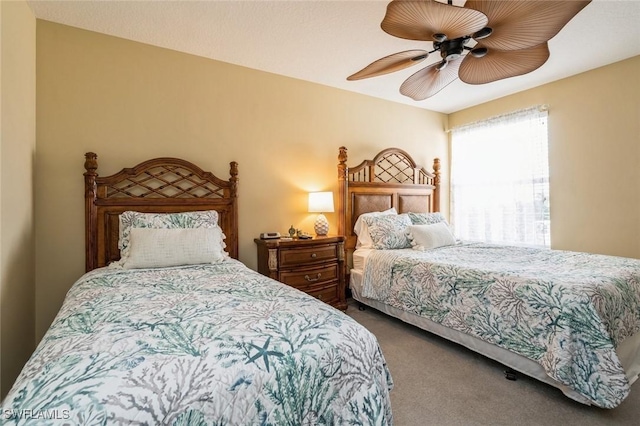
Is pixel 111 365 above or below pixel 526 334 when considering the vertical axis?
above

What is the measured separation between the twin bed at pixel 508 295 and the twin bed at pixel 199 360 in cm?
125

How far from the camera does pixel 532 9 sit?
1.43m

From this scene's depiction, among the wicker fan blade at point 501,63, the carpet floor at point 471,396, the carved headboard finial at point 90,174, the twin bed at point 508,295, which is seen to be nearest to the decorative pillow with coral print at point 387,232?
the twin bed at point 508,295

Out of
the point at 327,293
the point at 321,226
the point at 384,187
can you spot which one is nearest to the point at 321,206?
the point at 321,226

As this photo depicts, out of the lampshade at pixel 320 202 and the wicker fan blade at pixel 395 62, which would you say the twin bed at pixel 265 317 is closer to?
the lampshade at pixel 320 202

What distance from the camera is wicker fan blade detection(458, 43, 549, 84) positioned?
183 centimetres

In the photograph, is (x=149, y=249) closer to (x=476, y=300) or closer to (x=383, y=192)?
(x=476, y=300)

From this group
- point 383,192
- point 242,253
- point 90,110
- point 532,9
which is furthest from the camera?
point 383,192

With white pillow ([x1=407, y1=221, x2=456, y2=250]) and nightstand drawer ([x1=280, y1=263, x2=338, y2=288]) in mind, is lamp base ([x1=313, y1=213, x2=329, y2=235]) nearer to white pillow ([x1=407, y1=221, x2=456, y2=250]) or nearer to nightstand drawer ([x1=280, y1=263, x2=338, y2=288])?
nightstand drawer ([x1=280, y1=263, x2=338, y2=288])

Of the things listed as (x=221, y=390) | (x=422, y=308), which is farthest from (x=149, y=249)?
(x=422, y=308)

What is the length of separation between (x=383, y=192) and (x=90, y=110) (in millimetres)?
3072

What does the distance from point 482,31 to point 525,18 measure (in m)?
0.21

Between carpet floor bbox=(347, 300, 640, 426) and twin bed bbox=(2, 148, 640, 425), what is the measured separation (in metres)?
0.12

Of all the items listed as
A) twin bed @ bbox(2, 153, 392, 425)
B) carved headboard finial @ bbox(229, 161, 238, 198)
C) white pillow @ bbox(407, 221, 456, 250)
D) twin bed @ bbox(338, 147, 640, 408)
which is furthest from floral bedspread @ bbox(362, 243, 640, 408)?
carved headboard finial @ bbox(229, 161, 238, 198)
